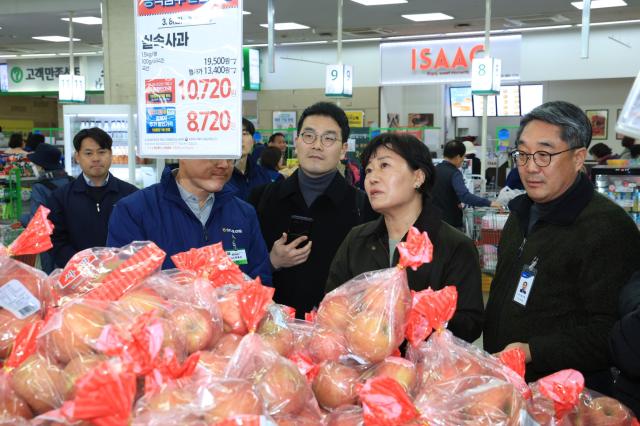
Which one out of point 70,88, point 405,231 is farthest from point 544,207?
point 70,88

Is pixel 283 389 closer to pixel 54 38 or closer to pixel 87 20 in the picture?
pixel 87 20

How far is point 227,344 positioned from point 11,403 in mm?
428

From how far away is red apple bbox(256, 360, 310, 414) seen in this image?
124cm

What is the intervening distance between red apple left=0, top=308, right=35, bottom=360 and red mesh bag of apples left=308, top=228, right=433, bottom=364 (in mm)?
632

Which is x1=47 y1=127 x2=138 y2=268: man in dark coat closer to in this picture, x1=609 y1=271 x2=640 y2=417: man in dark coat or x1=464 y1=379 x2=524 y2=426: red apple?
x1=609 y1=271 x2=640 y2=417: man in dark coat

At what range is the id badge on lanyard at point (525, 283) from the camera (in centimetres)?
230

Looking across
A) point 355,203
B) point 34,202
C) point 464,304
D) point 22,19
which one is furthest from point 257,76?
point 464,304

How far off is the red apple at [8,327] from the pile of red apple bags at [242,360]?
0.04 feet

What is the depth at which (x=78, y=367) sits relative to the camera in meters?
1.19

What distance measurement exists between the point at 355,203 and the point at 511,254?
971mm

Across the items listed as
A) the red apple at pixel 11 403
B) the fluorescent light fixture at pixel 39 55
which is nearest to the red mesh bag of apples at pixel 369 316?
the red apple at pixel 11 403

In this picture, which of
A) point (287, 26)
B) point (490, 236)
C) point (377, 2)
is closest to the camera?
point (490, 236)

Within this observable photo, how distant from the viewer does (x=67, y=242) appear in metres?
4.38

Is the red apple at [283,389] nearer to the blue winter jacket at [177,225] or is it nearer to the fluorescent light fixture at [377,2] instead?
the blue winter jacket at [177,225]
